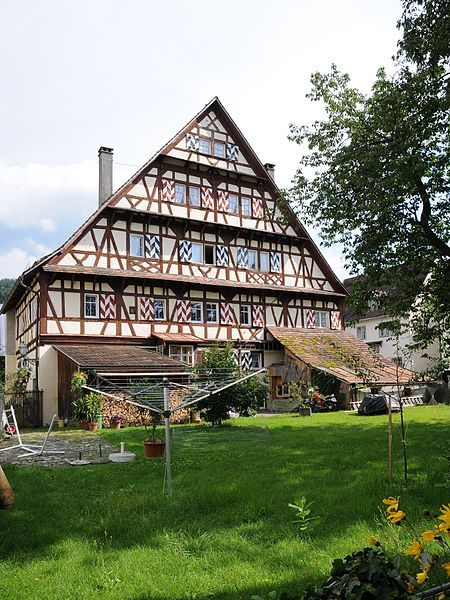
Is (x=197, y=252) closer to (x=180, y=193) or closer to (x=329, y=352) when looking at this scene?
(x=180, y=193)

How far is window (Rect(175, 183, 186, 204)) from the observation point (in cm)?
2823

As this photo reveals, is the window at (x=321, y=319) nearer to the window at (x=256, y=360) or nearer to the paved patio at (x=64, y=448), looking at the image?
the window at (x=256, y=360)

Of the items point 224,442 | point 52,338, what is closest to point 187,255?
point 52,338

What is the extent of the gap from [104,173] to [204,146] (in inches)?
205

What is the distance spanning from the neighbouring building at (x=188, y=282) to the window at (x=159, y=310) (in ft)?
0.16

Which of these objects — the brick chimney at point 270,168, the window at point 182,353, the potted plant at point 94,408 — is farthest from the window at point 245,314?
the potted plant at point 94,408

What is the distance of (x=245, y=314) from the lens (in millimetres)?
30156

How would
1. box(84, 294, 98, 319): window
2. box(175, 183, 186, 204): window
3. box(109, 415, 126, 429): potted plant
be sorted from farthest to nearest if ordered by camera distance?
1. box(175, 183, 186, 204): window
2. box(84, 294, 98, 319): window
3. box(109, 415, 126, 429): potted plant

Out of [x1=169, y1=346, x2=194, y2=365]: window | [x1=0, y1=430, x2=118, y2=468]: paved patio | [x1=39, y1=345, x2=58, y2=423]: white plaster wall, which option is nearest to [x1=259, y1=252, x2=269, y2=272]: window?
[x1=169, y1=346, x2=194, y2=365]: window

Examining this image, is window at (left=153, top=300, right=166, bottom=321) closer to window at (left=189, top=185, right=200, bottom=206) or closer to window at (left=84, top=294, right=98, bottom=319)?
window at (left=84, top=294, right=98, bottom=319)

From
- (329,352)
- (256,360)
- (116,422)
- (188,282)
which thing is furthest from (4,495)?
(256,360)

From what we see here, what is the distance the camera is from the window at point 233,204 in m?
30.0

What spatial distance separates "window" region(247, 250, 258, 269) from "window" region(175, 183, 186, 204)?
15.2 feet

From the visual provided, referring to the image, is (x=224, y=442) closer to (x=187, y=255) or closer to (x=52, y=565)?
(x=52, y=565)
